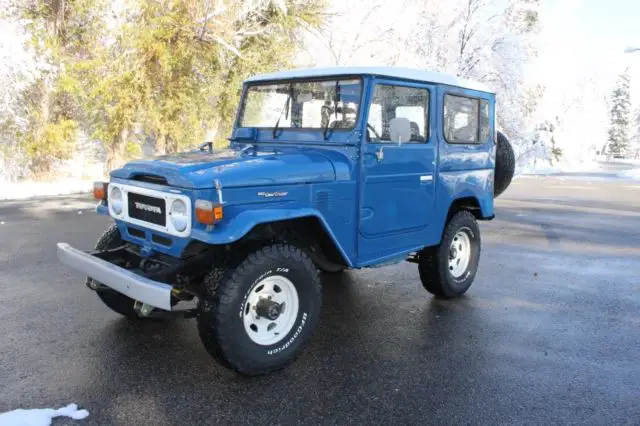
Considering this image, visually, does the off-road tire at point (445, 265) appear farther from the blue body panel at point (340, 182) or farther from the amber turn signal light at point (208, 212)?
the amber turn signal light at point (208, 212)

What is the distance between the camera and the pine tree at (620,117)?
66.6 metres

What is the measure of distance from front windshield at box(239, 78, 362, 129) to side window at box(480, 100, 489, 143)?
1.93 m

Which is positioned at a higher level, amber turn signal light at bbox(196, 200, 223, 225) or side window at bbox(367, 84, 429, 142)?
side window at bbox(367, 84, 429, 142)

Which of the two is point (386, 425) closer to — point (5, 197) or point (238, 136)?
point (238, 136)

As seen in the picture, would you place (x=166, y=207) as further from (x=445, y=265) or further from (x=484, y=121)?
(x=484, y=121)

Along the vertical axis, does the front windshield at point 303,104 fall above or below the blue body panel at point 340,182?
above

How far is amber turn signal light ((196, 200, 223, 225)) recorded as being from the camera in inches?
132

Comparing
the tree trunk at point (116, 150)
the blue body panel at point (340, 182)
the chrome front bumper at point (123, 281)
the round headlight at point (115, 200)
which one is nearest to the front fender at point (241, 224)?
the blue body panel at point (340, 182)

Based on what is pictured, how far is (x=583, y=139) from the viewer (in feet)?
174

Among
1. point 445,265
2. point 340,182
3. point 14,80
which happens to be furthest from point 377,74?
point 14,80

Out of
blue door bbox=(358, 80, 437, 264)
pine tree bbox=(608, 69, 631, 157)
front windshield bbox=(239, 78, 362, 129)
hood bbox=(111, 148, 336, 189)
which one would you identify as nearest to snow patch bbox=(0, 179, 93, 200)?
front windshield bbox=(239, 78, 362, 129)

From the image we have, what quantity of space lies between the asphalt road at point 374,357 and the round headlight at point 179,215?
3.36 feet

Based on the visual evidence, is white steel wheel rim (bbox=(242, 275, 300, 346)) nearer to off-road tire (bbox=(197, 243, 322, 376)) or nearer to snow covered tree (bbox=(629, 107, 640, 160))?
off-road tire (bbox=(197, 243, 322, 376))

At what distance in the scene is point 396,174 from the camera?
15.0 ft
